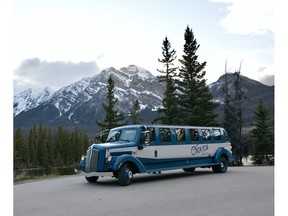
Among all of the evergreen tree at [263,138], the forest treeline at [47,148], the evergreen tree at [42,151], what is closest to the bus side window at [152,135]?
the evergreen tree at [263,138]

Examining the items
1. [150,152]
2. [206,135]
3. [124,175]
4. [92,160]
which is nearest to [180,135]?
[206,135]

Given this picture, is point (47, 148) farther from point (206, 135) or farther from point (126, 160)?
point (126, 160)

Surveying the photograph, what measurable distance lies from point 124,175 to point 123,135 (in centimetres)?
Answer: 238

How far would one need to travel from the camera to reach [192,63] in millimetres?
49188

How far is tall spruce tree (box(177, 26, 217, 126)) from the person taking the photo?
44.9 metres

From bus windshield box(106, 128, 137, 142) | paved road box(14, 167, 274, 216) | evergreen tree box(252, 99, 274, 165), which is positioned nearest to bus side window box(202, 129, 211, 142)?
bus windshield box(106, 128, 137, 142)

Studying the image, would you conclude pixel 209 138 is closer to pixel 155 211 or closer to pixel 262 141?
pixel 155 211

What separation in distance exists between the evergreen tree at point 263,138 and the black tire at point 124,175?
36.5 meters

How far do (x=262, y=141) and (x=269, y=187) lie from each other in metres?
37.3

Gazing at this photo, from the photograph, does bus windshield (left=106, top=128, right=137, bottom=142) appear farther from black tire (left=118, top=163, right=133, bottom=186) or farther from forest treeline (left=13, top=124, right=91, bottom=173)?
forest treeline (left=13, top=124, right=91, bottom=173)

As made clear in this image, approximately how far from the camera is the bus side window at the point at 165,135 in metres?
17.5

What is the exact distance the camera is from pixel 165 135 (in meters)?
17.7

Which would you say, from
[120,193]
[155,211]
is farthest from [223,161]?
[155,211]
